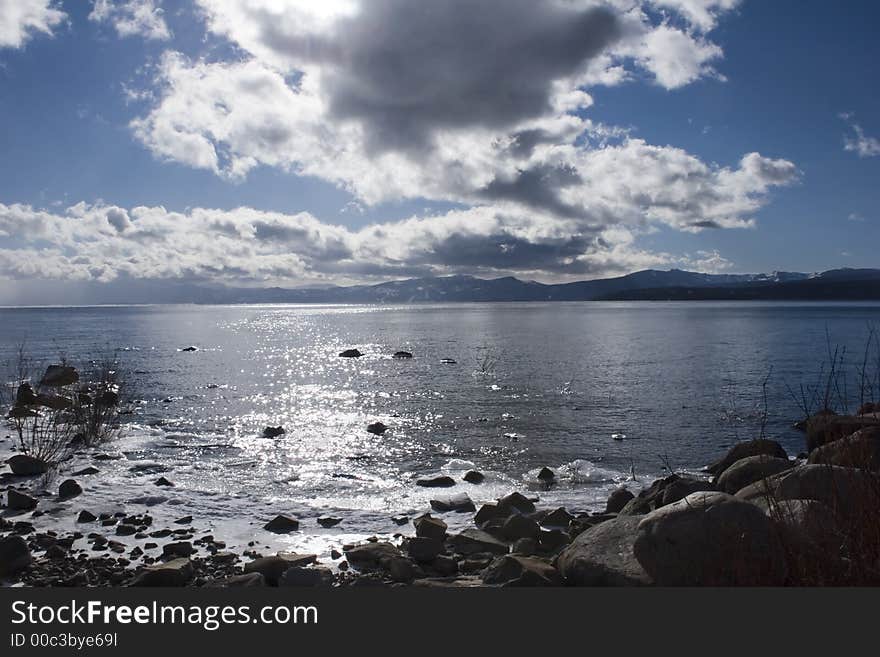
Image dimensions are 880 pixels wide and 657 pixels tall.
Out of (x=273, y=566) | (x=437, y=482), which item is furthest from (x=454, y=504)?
(x=273, y=566)

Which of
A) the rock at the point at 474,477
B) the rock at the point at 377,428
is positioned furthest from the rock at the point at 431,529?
the rock at the point at 377,428

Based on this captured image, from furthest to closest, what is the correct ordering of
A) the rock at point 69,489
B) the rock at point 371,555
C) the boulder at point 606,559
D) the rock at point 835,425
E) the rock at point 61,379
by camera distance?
the rock at point 61,379 < the rock at point 69,489 < the rock at point 371,555 < the boulder at point 606,559 < the rock at point 835,425

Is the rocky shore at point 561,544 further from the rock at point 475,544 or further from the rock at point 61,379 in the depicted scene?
the rock at point 61,379

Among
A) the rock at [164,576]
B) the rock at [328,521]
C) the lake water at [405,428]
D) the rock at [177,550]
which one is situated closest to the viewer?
the rock at [164,576]

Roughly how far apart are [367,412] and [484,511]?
1678 cm

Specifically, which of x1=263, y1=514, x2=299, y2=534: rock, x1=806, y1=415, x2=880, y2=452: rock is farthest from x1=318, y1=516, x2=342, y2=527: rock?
x1=806, y1=415, x2=880, y2=452: rock

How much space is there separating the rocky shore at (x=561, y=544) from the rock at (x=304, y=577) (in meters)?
0.02

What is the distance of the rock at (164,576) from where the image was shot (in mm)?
9852

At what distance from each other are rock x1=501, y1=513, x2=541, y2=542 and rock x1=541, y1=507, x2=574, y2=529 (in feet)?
4.11

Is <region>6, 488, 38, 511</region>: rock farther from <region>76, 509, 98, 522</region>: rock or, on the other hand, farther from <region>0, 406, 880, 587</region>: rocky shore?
<region>76, 509, 98, 522</region>: rock

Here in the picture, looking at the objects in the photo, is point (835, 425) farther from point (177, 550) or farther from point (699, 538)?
point (177, 550)

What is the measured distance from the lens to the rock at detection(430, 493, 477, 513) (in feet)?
51.5

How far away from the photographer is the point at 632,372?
43500 mm

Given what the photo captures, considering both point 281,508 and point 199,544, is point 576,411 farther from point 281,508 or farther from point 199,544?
point 199,544
